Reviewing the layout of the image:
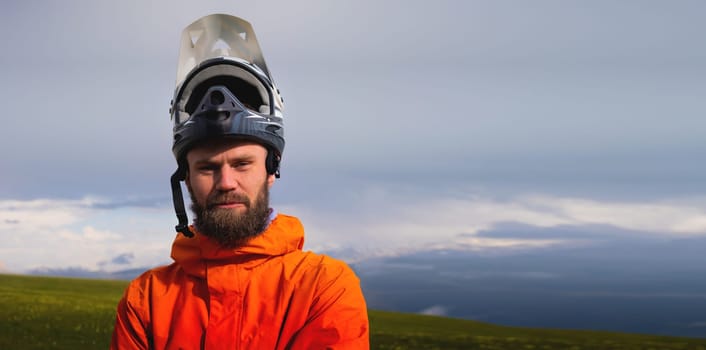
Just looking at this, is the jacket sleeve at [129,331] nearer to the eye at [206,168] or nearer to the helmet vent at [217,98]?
the eye at [206,168]

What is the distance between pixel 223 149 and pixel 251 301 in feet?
3.95

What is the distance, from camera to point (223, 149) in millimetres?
5348

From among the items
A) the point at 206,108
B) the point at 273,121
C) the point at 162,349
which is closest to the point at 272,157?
the point at 273,121

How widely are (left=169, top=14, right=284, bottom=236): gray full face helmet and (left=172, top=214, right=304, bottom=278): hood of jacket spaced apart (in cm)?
29

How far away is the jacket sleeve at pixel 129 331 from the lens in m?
5.26

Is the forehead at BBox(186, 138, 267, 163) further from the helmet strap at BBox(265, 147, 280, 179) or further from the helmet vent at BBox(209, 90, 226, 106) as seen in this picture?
the helmet vent at BBox(209, 90, 226, 106)

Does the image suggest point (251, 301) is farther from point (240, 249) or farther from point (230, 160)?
point (230, 160)

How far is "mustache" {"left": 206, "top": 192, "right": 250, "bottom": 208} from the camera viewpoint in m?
5.28

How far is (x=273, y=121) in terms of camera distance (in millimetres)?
5648

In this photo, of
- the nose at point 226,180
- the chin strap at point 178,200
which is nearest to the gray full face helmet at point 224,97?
the chin strap at point 178,200

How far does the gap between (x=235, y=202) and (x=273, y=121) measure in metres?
0.79

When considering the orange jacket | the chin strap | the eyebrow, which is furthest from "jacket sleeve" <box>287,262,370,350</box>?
the chin strap

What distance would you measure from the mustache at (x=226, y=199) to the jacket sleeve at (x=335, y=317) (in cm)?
83

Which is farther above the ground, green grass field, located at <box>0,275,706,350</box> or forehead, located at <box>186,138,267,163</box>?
forehead, located at <box>186,138,267,163</box>
